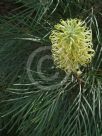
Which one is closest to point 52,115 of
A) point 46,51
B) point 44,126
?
point 44,126

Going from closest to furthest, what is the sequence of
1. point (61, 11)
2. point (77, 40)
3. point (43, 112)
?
point (77, 40) < point (43, 112) < point (61, 11)

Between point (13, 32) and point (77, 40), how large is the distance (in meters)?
0.44

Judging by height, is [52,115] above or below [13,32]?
below

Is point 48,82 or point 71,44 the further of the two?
point 48,82

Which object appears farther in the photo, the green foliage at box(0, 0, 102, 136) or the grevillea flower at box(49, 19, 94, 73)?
the green foliage at box(0, 0, 102, 136)

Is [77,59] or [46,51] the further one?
[46,51]

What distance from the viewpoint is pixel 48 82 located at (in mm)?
1064

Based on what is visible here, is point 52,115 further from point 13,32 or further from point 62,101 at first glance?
point 13,32

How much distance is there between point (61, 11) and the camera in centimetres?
119

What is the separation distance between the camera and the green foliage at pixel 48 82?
0.99 metres

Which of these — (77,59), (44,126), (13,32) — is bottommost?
(44,126)

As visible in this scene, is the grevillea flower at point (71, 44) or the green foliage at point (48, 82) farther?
the green foliage at point (48, 82)

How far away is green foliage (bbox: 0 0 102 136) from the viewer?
0.99 meters

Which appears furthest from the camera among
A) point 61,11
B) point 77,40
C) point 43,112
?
point 61,11
